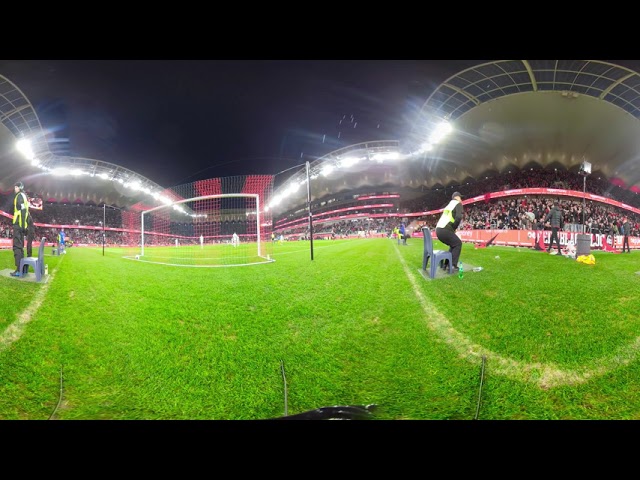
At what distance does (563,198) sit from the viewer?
2006 mm

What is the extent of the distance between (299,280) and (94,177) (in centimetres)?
195

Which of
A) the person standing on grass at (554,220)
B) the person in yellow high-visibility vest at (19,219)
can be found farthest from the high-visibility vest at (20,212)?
the person standing on grass at (554,220)

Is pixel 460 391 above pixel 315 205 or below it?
below

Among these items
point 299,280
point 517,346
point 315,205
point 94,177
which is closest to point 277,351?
point 299,280

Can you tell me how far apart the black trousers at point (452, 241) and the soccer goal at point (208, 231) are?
147 centimetres

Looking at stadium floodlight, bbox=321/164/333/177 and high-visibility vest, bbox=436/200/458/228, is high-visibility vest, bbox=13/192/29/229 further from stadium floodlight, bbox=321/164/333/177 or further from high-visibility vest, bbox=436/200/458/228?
high-visibility vest, bbox=436/200/458/228

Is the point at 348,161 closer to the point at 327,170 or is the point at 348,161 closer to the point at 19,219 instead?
the point at 327,170

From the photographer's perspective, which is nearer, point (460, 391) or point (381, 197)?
point (460, 391)

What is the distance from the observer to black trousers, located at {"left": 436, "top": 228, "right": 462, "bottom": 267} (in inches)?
81.3

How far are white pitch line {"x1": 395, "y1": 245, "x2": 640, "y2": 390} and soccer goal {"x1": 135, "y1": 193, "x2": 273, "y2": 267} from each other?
1.54 meters

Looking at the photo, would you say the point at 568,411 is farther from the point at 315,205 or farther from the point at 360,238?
the point at 315,205

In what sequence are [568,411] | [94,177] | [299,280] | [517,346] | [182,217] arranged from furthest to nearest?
[182,217] < [94,177] < [299,280] < [517,346] < [568,411]

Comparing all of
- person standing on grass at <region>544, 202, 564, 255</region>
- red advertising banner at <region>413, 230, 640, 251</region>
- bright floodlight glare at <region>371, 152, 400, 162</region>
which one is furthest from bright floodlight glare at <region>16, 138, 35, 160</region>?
person standing on grass at <region>544, 202, 564, 255</region>

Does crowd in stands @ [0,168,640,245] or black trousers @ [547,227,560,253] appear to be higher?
crowd in stands @ [0,168,640,245]
